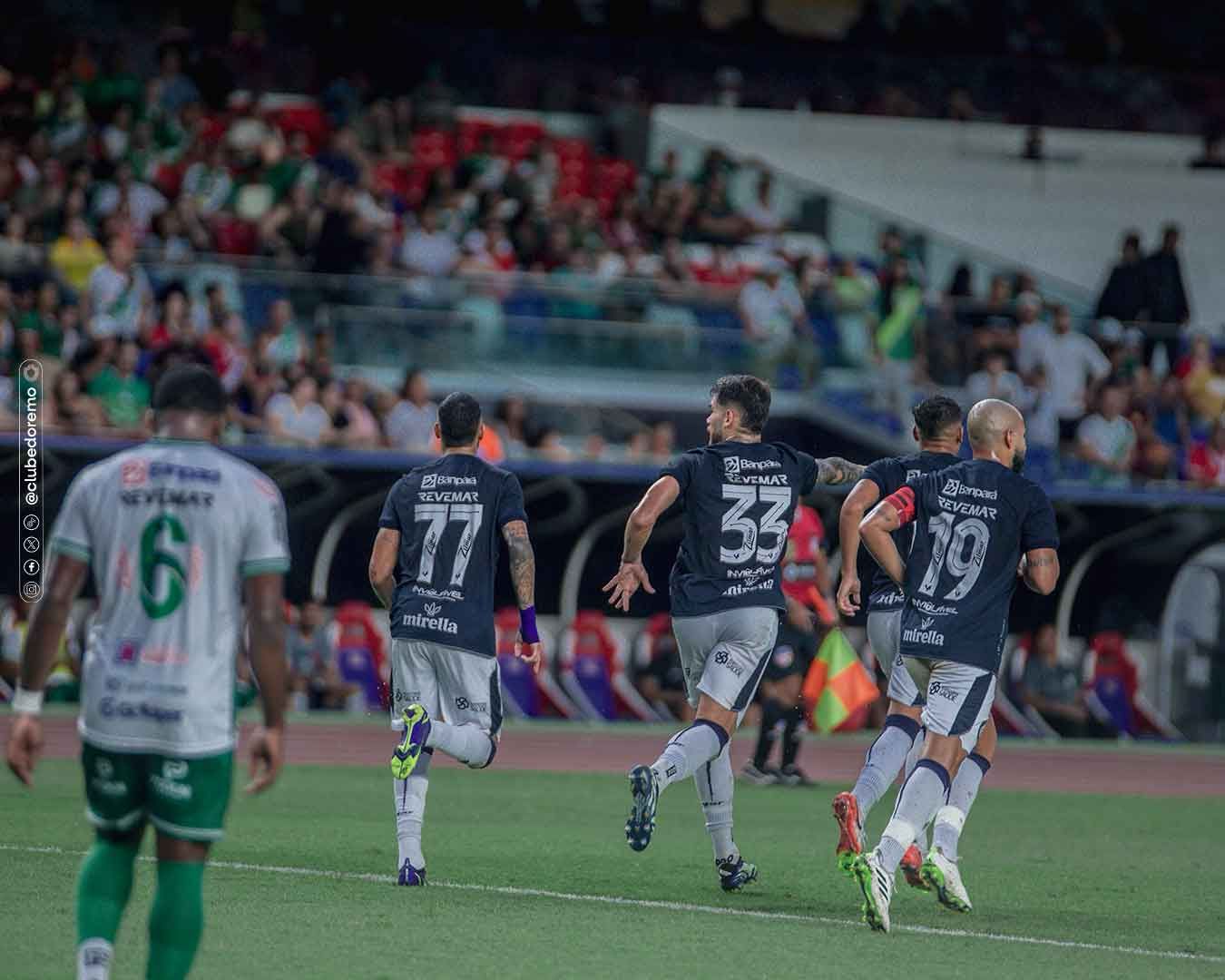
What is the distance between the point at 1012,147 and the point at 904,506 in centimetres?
2376

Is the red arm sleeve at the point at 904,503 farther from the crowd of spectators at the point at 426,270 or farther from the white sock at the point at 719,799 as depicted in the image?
the crowd of spectators at the point at 426,270

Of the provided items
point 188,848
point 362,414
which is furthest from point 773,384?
point 188,848

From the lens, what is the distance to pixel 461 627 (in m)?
9.60

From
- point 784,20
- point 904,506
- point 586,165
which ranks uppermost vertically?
point 784,20

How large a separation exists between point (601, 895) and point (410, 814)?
909 mm

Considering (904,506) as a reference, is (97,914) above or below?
below

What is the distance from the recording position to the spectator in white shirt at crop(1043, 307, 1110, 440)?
23.5 metres

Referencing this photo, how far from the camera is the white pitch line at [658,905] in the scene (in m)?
8.36

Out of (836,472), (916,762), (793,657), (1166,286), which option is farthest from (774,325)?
(916,762)

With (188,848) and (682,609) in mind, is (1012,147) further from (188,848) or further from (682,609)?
(188,848)

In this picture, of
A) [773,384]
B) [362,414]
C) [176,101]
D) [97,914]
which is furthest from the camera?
[176,101]

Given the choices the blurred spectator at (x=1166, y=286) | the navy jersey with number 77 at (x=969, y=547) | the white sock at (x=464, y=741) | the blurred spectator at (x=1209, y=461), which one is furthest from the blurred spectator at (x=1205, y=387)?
the white sock at (x=464, y=741)

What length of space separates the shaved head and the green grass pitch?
2.03 metres

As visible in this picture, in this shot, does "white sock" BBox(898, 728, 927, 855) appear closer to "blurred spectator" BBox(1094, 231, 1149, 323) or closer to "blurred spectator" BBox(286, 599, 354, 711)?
"blurred spectator" BBox(286, 599, 354, 711)
